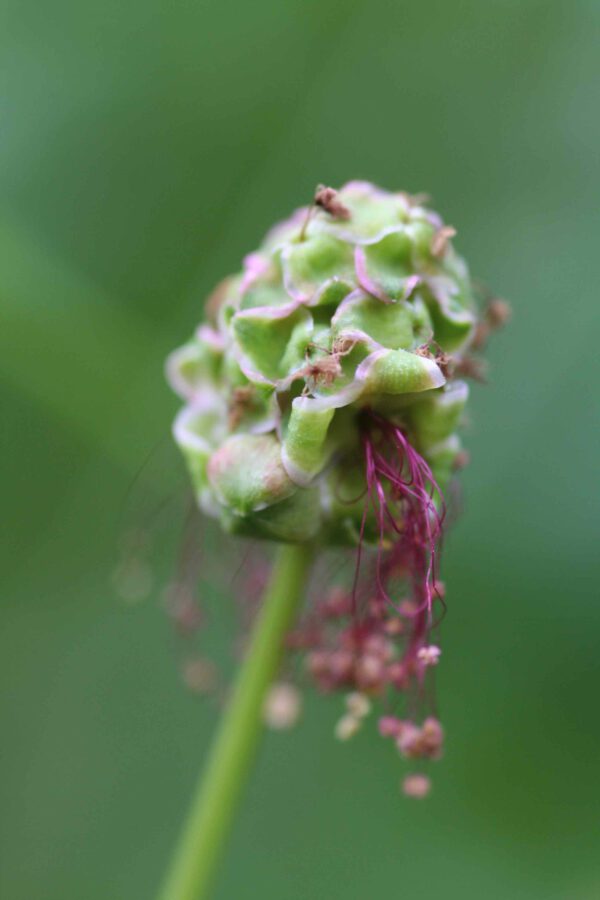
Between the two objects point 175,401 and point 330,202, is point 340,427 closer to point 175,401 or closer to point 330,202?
point 330,202

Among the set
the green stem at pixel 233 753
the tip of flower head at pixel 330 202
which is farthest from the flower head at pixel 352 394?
the green stem at pixel 233 753

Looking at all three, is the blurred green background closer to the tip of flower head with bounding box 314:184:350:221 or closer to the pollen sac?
the pollen sac

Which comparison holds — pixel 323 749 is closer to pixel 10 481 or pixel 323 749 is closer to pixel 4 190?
pixel 10 481

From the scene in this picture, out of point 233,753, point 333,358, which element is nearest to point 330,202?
point 333,358

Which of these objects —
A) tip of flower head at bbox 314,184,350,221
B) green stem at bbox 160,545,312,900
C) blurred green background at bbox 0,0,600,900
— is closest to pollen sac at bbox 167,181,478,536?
tip of flower head at bbox 314,184,350,221

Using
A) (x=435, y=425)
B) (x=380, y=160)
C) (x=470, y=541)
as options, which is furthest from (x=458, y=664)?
(x=380, y=160)

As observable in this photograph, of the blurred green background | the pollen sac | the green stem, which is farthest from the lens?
the blurred green background

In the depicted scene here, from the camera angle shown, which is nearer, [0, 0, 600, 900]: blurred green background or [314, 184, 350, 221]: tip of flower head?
[314, 184, 350, 221]: tip of flower head

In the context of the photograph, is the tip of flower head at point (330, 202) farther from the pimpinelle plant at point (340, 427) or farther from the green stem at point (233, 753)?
the green stem at point (233, 753)
